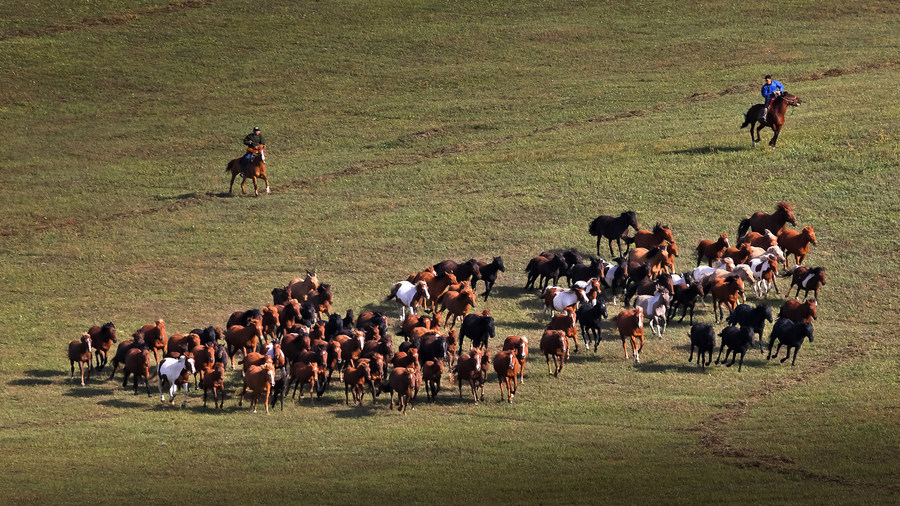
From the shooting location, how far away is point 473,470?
28203 mm

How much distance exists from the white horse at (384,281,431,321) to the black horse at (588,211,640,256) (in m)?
8.05

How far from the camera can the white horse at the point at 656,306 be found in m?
36.9

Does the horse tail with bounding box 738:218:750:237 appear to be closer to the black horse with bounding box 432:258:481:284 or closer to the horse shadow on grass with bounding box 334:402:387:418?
the black horse with bounding box 432:258:481:284

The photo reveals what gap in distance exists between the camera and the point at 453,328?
38312mm

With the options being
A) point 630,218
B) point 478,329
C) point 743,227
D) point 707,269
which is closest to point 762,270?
point 707,269

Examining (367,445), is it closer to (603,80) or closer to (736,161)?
(736,161)

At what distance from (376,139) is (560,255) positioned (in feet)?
73.0

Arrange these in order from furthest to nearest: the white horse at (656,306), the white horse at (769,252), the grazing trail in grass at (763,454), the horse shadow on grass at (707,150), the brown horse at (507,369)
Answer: the horse shadow on grass at (707,150)
the white horse at (769,252)
the white horse at (656,306)
the brown horse at (507,369)
the grazing trail in grass at (763,454)

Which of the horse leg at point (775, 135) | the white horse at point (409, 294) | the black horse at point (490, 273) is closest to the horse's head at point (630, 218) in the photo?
the black horse at point (490, 273)

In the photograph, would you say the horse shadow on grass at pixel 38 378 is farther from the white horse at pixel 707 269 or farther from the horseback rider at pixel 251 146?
the white horse at pixel 707 269

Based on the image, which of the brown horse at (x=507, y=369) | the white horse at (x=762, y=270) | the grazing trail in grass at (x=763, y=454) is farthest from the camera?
the white horse at (x=762, y=270)

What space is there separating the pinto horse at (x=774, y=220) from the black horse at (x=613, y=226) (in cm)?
409

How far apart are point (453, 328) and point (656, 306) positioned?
19.8ft

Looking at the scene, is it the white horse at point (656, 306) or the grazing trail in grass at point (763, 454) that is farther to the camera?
the white horse at point (656, 306)
